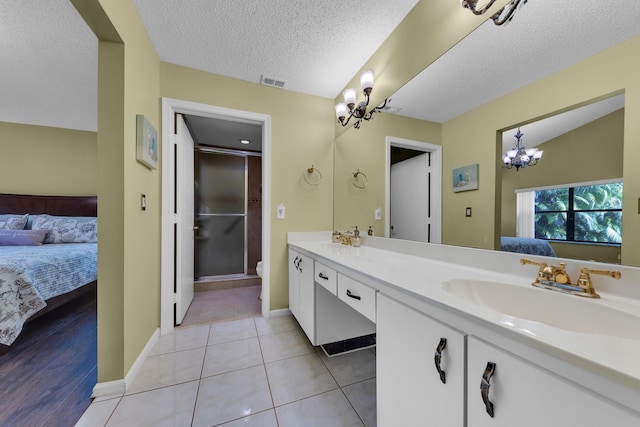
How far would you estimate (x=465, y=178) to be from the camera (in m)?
1.21

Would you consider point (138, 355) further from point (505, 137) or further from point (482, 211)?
point (505, 137)

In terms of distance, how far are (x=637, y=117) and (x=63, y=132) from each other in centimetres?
543

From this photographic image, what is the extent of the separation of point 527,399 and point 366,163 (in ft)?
5.85

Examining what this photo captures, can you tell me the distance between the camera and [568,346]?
0.41 metres

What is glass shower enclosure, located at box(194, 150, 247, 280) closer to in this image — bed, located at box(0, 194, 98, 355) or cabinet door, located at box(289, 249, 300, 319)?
bed, located at box(0, 194, 98, 355)

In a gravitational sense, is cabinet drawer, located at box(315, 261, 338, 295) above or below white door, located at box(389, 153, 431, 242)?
below

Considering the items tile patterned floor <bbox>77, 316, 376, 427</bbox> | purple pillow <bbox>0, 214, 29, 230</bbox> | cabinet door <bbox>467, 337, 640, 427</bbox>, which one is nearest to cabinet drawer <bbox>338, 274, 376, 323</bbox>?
cabinet door <bbox>467, 337, 640, 427</bbox>

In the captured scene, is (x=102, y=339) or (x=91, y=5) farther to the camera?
(x=102, y=339)

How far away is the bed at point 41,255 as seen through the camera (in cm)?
157

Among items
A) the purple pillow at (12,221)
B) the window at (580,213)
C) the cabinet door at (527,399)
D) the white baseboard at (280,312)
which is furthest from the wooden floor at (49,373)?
the window at (580,213)

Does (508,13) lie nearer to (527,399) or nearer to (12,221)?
(527,399)

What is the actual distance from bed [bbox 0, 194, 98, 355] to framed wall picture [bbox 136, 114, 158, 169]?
125 cm

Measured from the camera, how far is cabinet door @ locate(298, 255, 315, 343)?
162 centimetres

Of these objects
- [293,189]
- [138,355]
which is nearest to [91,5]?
[293,189]
